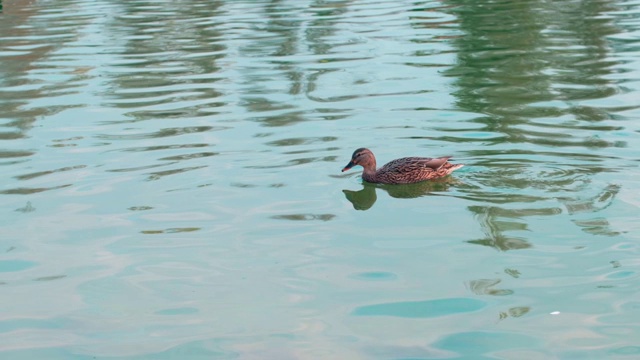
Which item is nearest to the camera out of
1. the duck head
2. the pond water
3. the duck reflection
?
the pond water

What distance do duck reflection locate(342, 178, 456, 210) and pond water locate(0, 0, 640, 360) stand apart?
29 mm

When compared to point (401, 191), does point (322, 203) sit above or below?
above

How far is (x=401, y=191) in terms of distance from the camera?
456 inches

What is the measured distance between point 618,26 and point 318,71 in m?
5.85

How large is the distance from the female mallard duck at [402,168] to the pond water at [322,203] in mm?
121

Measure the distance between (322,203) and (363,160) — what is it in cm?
89

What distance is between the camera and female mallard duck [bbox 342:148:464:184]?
11.4m

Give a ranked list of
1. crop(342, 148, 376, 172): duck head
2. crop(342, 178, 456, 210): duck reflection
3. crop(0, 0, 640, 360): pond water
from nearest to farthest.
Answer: crop(0, 0, 640, 360): pond water, crop(342, 178, 456, 210): duck reflection, crop(342, 148, 376, 172): duck head

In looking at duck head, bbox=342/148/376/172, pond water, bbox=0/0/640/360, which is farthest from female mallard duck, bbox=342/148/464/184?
pond water, bbox=0/0/640/360

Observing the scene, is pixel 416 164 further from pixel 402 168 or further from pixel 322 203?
pixel 322 203

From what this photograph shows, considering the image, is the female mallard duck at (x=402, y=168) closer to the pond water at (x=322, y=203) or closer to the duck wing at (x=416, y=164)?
the duck wing at (x=416, y=164)

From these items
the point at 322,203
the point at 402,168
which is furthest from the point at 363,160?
the point at 322,203

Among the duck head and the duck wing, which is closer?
the duck wing

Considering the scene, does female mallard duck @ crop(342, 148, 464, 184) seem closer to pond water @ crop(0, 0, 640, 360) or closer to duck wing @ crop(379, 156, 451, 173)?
duck wing @ crop(379, 156, 451, 173)
